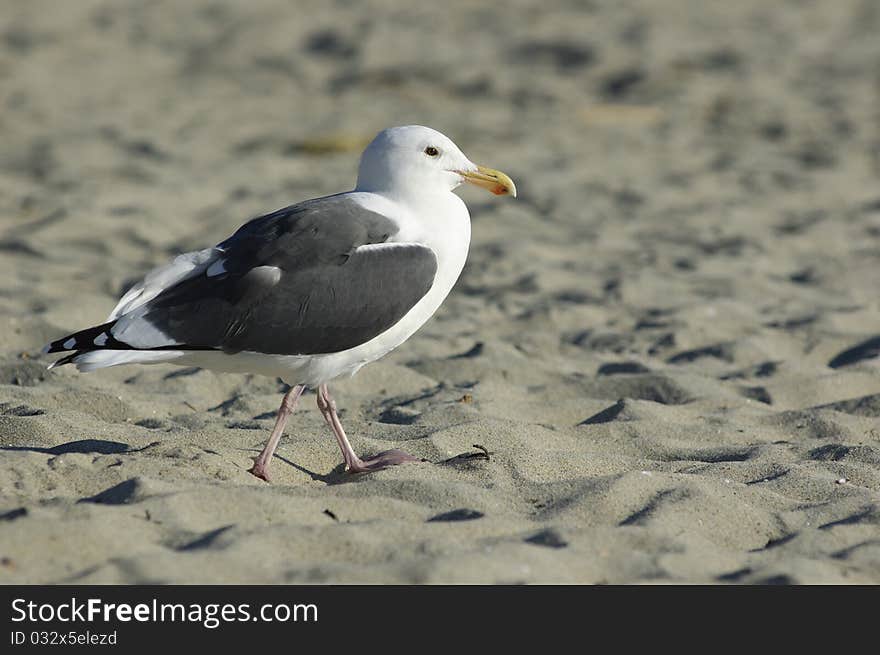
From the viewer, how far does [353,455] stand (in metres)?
4.41

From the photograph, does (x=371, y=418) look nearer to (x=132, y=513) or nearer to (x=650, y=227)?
(x=132, y=513)

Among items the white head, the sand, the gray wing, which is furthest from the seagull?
the sand

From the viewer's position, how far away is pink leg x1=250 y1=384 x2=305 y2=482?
4.23 metres

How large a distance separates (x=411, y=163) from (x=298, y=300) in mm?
Result: 761

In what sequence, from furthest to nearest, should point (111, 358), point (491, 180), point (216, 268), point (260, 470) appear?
point (491, 180) → point (216, 268) → point (260, 470) → point (111, 358)

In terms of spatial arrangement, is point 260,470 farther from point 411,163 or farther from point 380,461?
point 411,163

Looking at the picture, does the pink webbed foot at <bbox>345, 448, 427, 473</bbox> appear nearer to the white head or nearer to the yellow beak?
the white head

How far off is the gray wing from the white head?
11.4 inches

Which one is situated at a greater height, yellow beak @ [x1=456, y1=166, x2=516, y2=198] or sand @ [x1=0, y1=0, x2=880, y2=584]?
yellow beak @ [x1=456, y1=166, x2=516, y2=198]

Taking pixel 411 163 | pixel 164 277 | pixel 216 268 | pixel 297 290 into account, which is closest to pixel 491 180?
pixel 411 163

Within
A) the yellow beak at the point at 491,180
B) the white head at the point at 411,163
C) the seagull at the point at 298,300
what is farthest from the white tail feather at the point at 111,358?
the yellow beak at the point at 491,180

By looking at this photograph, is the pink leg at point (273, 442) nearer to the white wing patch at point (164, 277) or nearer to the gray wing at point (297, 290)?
the gray wing at point (297, 290)

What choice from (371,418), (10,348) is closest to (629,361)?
(371,418)

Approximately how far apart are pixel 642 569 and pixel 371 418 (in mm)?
2044
